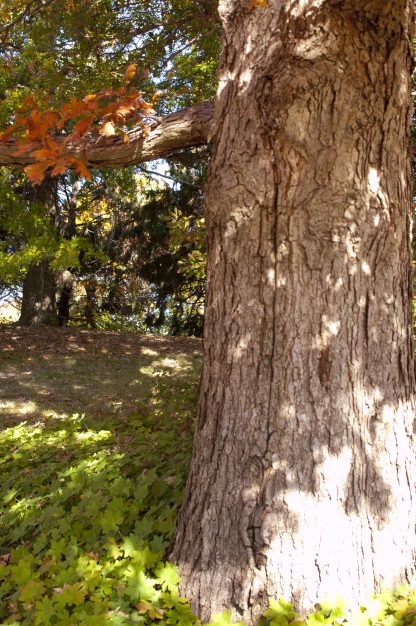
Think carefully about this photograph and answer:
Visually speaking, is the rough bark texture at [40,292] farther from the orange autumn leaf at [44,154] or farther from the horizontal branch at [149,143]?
the orange autumn leaf at [44,154]

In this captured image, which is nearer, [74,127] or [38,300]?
[74,127]

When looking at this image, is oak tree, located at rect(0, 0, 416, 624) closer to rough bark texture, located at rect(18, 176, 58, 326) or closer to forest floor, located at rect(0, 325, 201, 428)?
forest floor, located at rect(0, 325, 201, 428)

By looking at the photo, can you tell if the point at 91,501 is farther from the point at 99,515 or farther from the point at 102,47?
the point at 102,47

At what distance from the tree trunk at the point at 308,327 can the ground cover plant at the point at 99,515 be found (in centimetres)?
15

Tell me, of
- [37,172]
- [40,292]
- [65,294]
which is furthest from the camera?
[65,294]

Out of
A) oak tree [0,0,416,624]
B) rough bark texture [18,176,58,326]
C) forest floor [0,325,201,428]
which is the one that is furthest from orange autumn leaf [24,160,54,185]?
rough bark texture [18,176,58,326]

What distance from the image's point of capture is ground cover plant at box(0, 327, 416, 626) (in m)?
2.66

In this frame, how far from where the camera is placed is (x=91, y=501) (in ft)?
12.0

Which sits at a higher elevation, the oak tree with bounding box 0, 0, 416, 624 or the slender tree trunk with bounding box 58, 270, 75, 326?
the slender tree trunk with bounding box 58, 270, 75, 326

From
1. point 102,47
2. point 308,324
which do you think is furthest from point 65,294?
point 308,324

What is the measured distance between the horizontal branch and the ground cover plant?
2.15 metres

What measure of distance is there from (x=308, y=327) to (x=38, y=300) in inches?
467

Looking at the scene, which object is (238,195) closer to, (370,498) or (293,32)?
(293,32)

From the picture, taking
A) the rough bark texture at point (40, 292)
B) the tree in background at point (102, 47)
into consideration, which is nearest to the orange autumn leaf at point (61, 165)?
the tree in background at point (102, 47)
